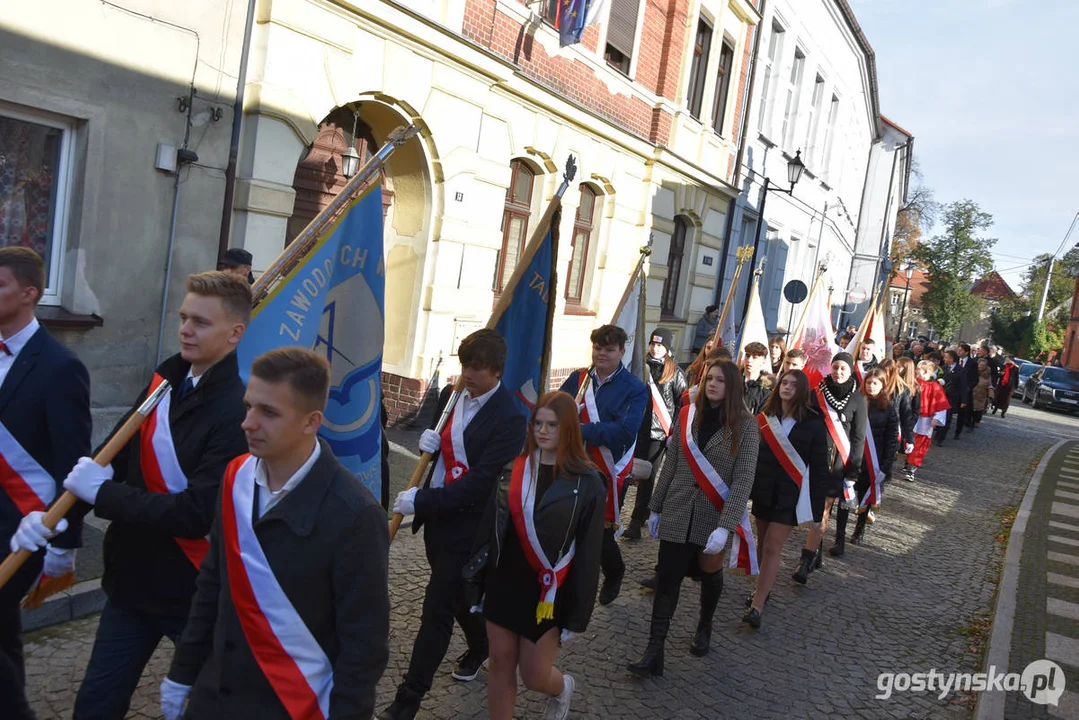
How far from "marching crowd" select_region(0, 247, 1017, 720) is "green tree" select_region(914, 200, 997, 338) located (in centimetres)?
4848

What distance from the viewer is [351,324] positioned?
4355 mm

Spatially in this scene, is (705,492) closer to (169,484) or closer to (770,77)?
(169,484)

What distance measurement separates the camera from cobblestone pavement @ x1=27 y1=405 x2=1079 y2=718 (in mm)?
4508

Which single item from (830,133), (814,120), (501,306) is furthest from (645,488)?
(830,133)

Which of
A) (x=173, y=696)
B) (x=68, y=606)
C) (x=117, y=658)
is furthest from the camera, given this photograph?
(x=68, y=606)

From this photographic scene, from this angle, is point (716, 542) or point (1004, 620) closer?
point (716, 542)

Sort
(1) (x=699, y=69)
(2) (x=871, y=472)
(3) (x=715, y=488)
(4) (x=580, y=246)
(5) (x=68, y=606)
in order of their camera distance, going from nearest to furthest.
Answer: (5) (x=68, y=606), (3) (x=715, y=488), (2) (x=871, y=472), (4) (x=580, y=246), (1) (x=699, y=69)

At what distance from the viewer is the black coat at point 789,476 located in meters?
6.17

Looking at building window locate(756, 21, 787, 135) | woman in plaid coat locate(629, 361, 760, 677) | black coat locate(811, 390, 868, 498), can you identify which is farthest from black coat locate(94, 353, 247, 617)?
building window locate(756, 21, 787, 135)

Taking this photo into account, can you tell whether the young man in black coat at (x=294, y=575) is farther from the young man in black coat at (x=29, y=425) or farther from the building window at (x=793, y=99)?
the building window at (x=793, y=99)

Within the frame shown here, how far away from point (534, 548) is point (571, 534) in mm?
166

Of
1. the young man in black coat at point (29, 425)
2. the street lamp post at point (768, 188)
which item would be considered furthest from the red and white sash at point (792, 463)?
the street lamp post at point (768, 188)

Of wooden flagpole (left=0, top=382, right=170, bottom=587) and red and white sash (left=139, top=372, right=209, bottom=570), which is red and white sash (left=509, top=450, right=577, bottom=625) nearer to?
red and white sash (left=139, top=372, right=209, bottom=570)

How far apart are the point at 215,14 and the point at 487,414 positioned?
5.24 m
